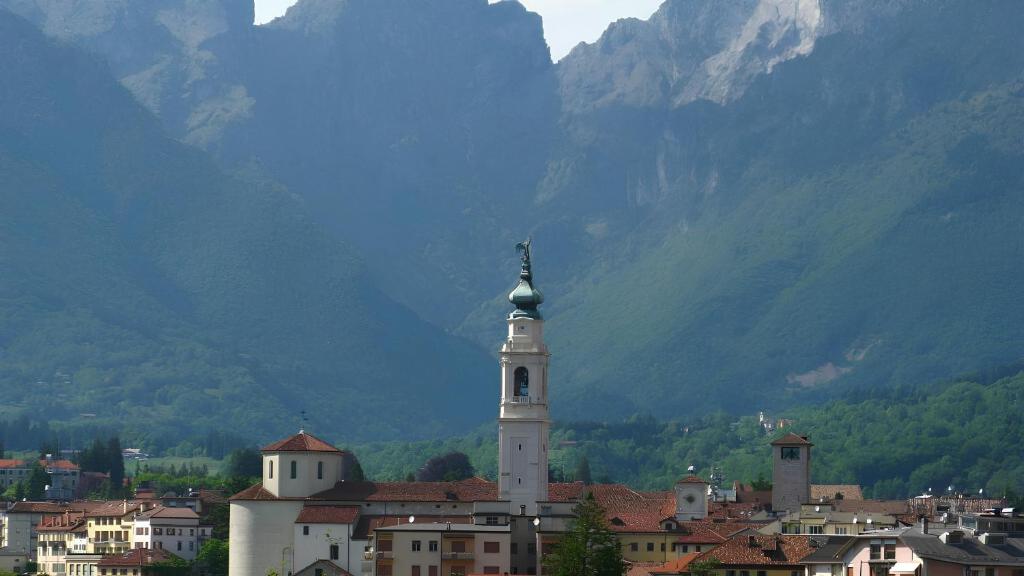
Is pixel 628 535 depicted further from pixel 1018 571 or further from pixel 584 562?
pixel 1018 571

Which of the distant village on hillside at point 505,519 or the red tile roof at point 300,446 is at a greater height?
the red tile roof at point 300,446

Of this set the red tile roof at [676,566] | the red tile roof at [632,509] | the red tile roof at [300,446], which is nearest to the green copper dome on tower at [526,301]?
the red tile roof at [632,509]

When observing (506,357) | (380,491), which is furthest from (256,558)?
(506,357)

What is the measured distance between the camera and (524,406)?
570ft

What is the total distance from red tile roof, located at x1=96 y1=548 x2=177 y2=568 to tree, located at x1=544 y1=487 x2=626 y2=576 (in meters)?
48.7

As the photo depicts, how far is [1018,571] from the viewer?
114875mm

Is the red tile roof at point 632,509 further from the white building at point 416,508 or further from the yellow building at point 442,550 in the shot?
the yellow building at point 442,550

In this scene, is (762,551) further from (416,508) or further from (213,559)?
(213,559)

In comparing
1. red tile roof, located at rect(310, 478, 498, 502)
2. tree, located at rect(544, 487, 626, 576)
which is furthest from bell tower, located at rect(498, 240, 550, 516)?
tree, located at rect(544, 487, 626, 576)

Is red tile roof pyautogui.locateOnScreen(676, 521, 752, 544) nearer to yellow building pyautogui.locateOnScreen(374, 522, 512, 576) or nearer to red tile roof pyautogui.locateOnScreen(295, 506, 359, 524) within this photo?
yellow building pyautogui.locateOnScreen(374, 522, 512, 576)

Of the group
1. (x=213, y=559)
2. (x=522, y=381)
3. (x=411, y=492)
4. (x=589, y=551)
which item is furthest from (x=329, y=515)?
(x=213, y=559)

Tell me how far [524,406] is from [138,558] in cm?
Result: 3412

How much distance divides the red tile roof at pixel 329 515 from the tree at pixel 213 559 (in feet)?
66.8

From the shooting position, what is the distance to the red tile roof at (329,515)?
16575 centimetres
